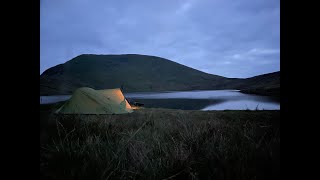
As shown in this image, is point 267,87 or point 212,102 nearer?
point 212,102

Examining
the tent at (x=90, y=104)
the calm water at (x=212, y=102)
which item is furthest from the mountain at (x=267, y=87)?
the tent at (x=90, y=104)

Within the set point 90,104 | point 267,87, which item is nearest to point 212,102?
point 90,104

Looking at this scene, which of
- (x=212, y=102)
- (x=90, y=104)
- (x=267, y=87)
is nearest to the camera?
(x=90, y=104)

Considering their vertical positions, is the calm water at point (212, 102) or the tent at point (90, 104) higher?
the tent at point (90, 104)

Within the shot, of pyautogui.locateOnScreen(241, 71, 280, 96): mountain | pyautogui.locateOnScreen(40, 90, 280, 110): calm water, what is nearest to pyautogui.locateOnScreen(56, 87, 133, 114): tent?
pyautogui.locateOnScreen(40, 90, 280, 110): calm water

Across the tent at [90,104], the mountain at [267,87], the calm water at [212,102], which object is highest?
the mountain at [267,87]

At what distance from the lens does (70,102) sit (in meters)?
11.5

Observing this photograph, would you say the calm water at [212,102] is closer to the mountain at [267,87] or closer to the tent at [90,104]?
the tent at [90,104]

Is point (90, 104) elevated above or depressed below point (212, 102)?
above

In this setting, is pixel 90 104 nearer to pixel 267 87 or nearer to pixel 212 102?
pixel 212 102
